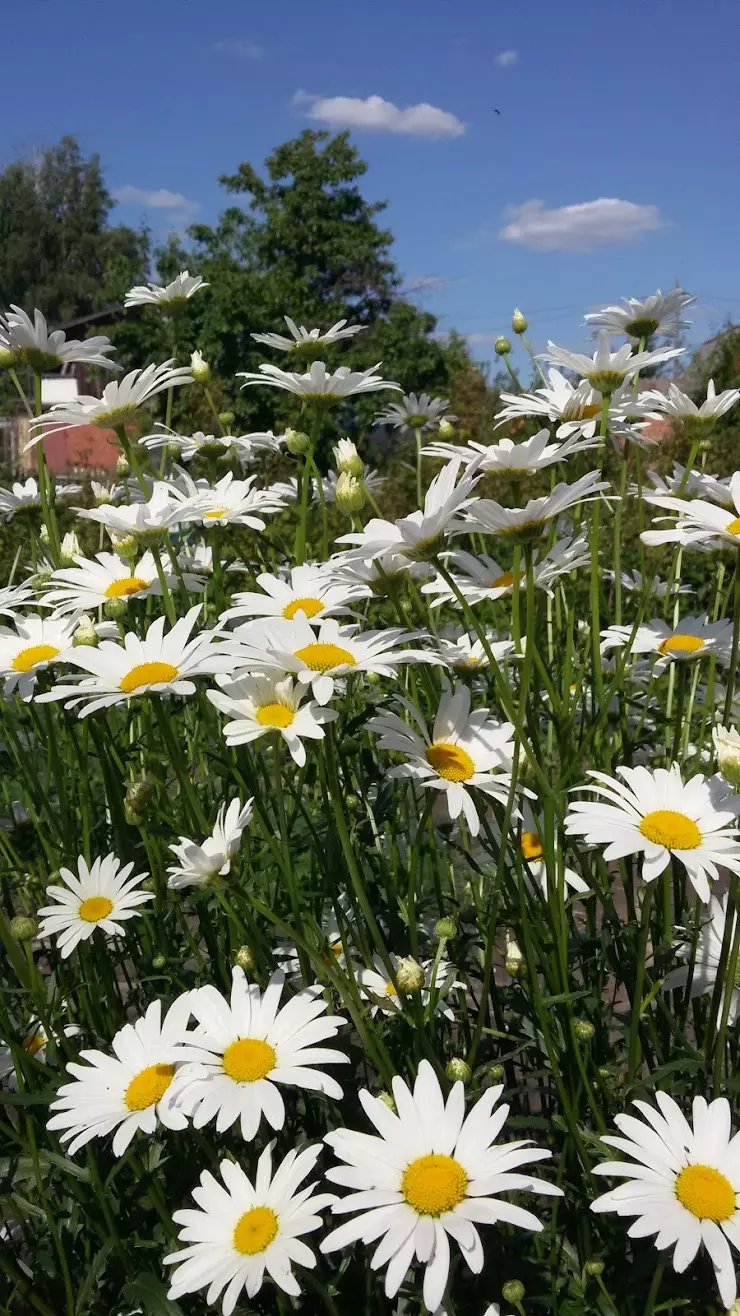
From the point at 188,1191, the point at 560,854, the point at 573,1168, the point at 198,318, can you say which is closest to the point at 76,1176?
the point at 188,1191

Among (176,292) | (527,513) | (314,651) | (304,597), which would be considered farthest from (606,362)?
(176,292)

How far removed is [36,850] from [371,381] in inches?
46.4

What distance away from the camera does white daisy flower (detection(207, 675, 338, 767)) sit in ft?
3.61

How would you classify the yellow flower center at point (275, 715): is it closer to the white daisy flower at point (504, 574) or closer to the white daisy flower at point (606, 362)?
the white daisy flower at point (504, 574)

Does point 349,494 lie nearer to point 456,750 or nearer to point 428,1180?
point 456,750

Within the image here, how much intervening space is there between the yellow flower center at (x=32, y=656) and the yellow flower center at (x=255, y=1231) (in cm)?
83

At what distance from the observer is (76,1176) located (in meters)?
1.32

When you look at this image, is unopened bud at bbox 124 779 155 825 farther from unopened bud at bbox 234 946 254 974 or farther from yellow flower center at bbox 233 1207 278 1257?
yellow flower center at bbox 233 1207 278 1257

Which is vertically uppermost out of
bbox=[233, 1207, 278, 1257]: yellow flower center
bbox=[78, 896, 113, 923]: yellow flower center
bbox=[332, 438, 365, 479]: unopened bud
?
bbox=[332, 438, 365, 479]: unopened bud

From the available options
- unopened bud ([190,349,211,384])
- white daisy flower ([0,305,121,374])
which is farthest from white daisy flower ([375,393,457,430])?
white daisy flower ([0,305,121,374])

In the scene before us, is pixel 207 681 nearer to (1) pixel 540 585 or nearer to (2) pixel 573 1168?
(1) pixel 540 585

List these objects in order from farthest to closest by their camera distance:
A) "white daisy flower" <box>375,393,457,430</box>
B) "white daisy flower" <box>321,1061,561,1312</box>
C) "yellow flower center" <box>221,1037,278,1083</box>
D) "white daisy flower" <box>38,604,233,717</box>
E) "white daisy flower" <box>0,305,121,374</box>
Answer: "white daisy flower" <box>375,393,457,430</box>
"white daisy flower" <box>0,305,121,374</box>
"white daisy flower" <box>38,604,233,717</box>
"yellow flower center" <box>221,1037,278,1083</box>
"white daisy flower" <box>321,1061,561,1312</box>

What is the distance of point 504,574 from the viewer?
65.0 inches

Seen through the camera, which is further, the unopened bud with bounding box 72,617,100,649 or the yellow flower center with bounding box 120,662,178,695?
the unopened bud with bounding box 72,617,100,649
